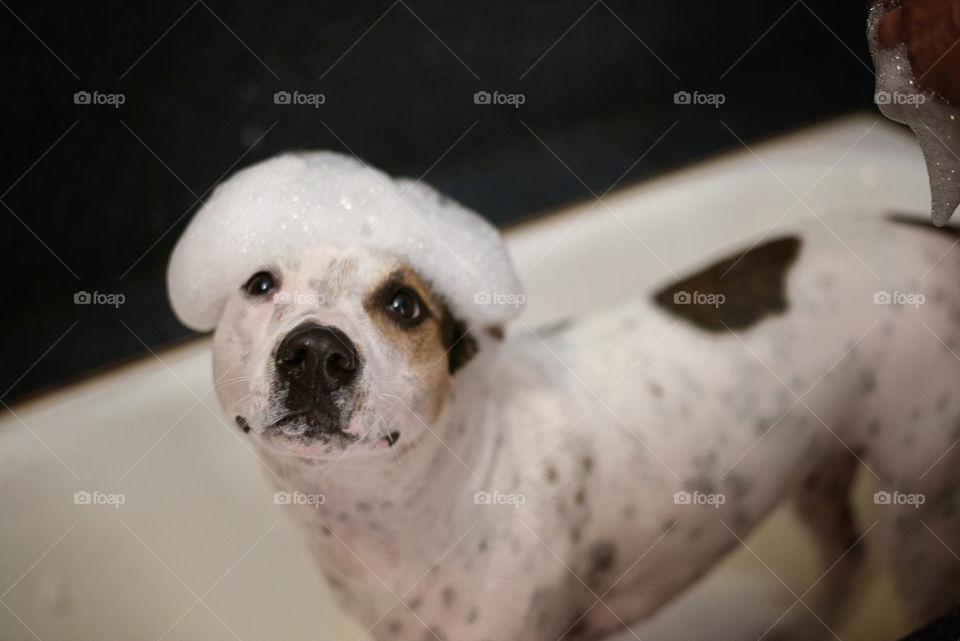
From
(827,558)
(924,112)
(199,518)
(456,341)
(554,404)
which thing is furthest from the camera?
(199,518)

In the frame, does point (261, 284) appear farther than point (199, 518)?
No

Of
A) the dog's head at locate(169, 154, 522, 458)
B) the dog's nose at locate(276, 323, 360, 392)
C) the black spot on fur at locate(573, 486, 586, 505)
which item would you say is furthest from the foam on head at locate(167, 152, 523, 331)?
the black spot on fur at locate(573, 486, 586, 505)

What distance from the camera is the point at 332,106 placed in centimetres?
186

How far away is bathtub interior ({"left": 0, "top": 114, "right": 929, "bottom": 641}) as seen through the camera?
1.65 meters

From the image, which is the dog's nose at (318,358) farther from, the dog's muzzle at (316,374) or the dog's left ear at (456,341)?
the dog's left ear at (456,341)

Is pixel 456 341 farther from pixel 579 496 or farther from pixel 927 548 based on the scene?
pixel 927 548

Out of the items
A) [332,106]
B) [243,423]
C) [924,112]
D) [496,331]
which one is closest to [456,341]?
[496,331]

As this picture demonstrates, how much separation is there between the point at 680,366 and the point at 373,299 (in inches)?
20.3

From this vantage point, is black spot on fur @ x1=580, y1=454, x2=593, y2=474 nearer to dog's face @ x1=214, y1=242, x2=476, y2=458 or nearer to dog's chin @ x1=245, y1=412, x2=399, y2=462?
dog's face @ x1=214, y1=242, x2=476, y2=458

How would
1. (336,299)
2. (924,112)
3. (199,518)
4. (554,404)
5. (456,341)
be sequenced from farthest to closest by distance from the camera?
(199,518)
(554,404)
(456,341)
(336,299)
(924,112)

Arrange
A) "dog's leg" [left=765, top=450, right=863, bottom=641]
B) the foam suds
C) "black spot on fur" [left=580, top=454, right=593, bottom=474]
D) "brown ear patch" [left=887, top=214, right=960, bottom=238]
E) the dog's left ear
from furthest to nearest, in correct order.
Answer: "dog's leg" [left=765, top=450, right=863, bottom=641]
"brown ear patch" [left=887, top=214, right=960, bottom=238]
"black spot on fur" [left=580, top=454, right=593, bottom=474]
the dog's left ear
the foam suds

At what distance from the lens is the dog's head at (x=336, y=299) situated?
3.61 feet

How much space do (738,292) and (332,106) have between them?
0.89m

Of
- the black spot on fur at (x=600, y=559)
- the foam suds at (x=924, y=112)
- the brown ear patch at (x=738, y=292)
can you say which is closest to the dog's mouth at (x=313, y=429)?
the black spot on fur at (x=600, y=559)
